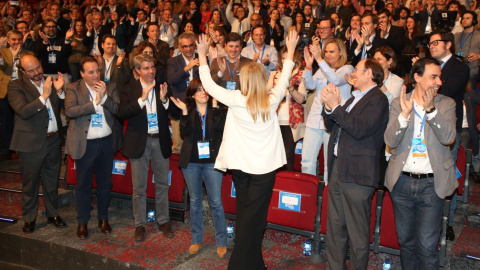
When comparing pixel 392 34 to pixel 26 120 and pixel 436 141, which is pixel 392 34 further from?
pixel 26 120

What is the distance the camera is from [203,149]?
13.1 ft

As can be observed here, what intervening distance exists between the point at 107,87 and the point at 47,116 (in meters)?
0.69

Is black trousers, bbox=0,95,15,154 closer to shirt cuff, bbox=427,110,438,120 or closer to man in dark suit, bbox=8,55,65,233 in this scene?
man in dark suit, bbox=8,55,65,233

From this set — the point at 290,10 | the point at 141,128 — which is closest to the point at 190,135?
the point at 141,128

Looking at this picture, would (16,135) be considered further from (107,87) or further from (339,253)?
(339,253)

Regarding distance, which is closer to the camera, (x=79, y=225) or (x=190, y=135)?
(x=190, y=135)

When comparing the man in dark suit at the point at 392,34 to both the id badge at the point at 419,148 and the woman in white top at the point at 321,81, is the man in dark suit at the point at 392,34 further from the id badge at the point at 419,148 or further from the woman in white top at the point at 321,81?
the id badge at the point at 419,148

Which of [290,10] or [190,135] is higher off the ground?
[290,10]

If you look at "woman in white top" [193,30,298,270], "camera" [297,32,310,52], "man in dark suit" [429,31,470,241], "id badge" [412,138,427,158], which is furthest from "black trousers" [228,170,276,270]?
"camera" [297,32,310,52]

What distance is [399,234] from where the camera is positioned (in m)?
3.37

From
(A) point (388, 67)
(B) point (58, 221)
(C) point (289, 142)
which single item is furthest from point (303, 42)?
(B) point (58, 221)

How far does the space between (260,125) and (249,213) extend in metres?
0.68

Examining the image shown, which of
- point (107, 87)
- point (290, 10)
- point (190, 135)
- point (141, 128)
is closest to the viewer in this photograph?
point (190, 135)

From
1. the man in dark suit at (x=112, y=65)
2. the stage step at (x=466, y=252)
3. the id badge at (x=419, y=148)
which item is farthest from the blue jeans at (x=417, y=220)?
the man in dark suit at (x=112, y=65)
